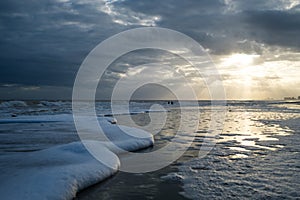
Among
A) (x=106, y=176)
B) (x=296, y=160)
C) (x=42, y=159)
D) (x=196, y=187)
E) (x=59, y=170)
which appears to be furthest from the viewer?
(x=296, y=160)

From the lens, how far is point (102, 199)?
5227 mm

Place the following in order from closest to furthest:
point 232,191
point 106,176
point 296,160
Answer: point 232,191
point 106,176
point 296,160

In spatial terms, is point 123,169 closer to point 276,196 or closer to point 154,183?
point 154,183

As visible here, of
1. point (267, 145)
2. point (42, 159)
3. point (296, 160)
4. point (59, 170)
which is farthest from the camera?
point (267, 145)

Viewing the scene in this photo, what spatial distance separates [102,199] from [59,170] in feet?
5.07

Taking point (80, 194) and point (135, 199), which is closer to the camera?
point (135, 199)

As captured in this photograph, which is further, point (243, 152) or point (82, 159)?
point (243, 152)

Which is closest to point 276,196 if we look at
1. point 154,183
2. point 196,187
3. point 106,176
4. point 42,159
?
point 196,187

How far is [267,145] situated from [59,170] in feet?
25.7

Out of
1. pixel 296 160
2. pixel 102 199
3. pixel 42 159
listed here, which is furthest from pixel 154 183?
pixel 296 160

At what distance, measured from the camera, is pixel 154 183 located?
6.15 meters

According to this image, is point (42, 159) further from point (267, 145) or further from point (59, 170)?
point (267, 145)

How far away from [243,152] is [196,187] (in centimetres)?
418

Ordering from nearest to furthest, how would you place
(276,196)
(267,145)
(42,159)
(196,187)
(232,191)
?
(276,196) < (232,191) < (196,187) < (42,159) < (267,145)
